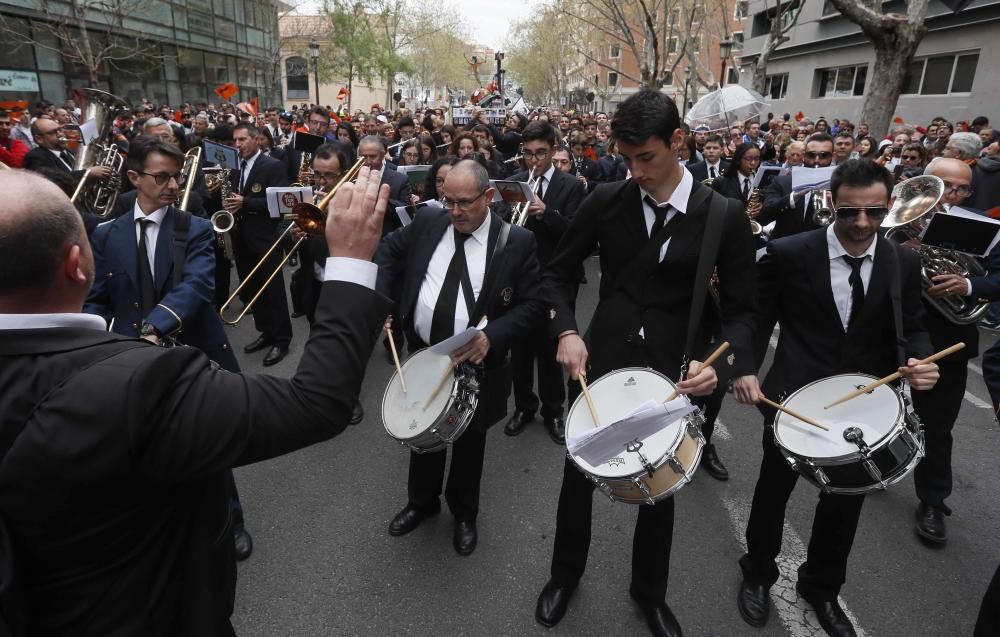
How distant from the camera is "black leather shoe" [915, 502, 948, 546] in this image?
3.59 m

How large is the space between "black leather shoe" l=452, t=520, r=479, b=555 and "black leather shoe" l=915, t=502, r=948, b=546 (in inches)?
107

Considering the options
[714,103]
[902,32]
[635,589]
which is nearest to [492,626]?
[635,589]

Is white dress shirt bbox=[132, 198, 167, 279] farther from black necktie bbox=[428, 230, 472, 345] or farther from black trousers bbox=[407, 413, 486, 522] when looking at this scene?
black trousers bbox=[407, 413, 486, 522]

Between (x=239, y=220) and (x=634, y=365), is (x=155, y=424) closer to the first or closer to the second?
(x=634, y=365)

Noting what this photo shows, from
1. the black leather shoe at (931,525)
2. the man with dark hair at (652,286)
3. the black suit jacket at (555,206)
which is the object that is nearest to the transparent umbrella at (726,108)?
the black suit jacket at (555,206)

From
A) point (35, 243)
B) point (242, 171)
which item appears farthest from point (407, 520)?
point (242, 171)

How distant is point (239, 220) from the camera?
640 centimetres

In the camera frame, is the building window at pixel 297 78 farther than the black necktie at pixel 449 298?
Yes

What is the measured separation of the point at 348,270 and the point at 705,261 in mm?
1653

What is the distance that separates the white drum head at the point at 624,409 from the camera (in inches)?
88.7

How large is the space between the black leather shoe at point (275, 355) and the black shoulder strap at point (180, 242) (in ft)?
9.54

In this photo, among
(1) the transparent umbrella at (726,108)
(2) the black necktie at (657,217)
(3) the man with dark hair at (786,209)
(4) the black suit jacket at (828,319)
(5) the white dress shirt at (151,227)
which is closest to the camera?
(2) the black necktie at (657,217)

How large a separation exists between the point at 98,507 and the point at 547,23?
6046 centimetres

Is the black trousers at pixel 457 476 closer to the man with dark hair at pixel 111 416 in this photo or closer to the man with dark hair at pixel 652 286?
the man with dark hair at pixel 652 286
